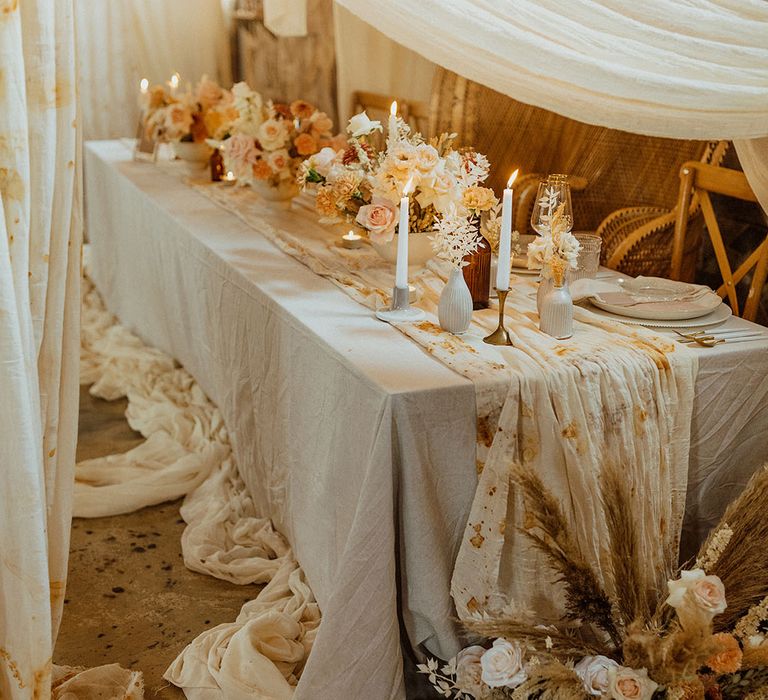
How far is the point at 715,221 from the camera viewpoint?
249 centimetres

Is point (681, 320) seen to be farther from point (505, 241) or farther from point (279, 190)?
point (279, 190)

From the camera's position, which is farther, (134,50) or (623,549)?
(134,50)

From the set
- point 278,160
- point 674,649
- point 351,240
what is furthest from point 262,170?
point 674,649

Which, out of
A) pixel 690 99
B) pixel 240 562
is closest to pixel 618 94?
pixel 690 99

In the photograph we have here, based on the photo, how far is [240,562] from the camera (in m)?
2.28

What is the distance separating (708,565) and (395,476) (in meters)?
0.52

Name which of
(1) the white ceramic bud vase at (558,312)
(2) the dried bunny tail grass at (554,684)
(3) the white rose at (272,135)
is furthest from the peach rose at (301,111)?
(2) the dried bunny tail grass at (554,684)

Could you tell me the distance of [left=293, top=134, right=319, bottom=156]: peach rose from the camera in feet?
9.12

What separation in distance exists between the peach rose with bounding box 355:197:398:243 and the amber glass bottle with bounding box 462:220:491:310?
0.62 ft

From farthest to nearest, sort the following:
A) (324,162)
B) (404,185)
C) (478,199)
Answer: (324,162) < (404,185) < (478,199)

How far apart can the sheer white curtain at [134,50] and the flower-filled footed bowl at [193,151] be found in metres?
2.02

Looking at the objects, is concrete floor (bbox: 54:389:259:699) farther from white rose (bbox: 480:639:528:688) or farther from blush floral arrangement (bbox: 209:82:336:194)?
blush floral arrangement (bbox: 209:82:336:194)

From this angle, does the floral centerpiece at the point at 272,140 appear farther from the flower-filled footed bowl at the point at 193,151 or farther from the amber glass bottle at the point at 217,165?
the flower-filled footed bowl at the point at 193,151

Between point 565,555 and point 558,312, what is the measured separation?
0.53 m
